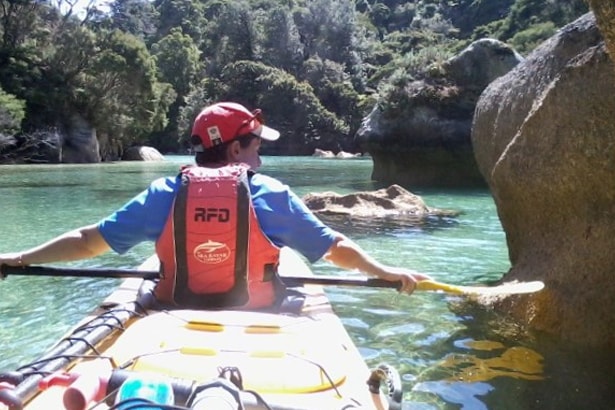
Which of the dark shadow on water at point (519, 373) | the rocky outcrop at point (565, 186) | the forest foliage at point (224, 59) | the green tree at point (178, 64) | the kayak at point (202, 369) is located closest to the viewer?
the kayak at point (202, 369)

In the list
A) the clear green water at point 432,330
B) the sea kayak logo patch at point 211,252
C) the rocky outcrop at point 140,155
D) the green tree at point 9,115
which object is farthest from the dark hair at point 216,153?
the rocky outcrop at point 140,155

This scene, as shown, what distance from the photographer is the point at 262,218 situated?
119 inches

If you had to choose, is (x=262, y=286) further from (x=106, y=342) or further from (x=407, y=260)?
(x=407, y=260)

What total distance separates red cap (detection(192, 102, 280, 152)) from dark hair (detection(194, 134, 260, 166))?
0.02 m

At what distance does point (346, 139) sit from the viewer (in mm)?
55781

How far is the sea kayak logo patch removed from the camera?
296cm

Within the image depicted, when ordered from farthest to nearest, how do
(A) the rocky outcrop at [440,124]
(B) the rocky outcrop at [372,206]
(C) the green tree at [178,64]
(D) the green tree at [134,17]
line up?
1. (C) the green tree at [178,64]
2. (D) the green tree at [134,17]
3. (A) the rocky outcrop at [440,124]
4. (B) the rocky outcrop at [372,206]

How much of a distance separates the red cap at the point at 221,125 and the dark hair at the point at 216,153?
0.6 inches

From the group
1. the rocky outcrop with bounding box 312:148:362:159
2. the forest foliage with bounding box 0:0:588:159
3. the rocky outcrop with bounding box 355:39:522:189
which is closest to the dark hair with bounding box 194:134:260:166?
the rocky outcrop with bounding box 355:39:522:189

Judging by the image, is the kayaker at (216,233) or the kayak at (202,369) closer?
the kayak at (202,369)

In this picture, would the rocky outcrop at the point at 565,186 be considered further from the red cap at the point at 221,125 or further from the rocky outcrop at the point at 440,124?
the rocky outcrop at the point at 440,124

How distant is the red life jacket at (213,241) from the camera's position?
9.68 feet

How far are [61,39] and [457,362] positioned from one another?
1551 inches

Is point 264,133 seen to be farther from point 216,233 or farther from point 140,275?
point 140,275
